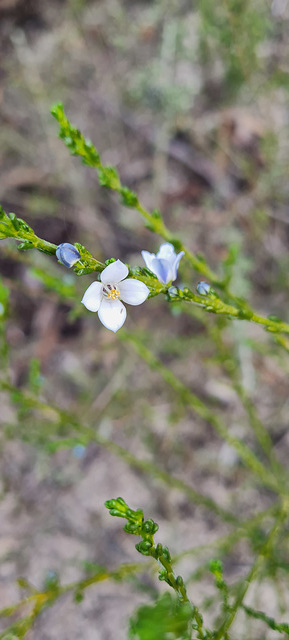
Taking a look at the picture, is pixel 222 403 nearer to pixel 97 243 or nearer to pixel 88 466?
pixel 88 466

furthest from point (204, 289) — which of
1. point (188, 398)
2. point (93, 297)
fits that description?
point (188, 398)

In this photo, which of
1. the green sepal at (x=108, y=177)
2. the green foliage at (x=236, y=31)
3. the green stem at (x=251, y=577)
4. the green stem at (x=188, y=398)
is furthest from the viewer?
the green foliage at (x=236, y=31)

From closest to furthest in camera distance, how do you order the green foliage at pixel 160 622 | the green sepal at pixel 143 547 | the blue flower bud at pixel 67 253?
the green foliage at pixel 160 622 < the blue flower bud at pixel 67 253 < the green sepal at pixel 143 547

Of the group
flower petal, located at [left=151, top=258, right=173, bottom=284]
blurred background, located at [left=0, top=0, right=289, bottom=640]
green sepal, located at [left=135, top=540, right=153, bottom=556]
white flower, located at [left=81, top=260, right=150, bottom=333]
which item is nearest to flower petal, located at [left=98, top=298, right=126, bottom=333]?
white flower, located at [left=81, top=260, right=150, bottom=333]

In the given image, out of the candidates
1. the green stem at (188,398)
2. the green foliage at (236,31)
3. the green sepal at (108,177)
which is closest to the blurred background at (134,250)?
the green foliage at (236,31)

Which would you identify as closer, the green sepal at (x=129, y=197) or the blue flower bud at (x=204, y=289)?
the blue flower bud at (x=204, y=289)

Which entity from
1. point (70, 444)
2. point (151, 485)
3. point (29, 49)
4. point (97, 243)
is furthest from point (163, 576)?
point (29, 49)

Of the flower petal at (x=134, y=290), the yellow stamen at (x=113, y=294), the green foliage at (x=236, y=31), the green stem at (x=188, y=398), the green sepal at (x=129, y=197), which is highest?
the green foliage at (x=236, y=31)

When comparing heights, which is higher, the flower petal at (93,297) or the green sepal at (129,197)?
the green sepal at (129,197)

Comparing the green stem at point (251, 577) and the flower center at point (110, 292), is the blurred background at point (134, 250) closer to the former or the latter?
the green stem at point (251, 577)
